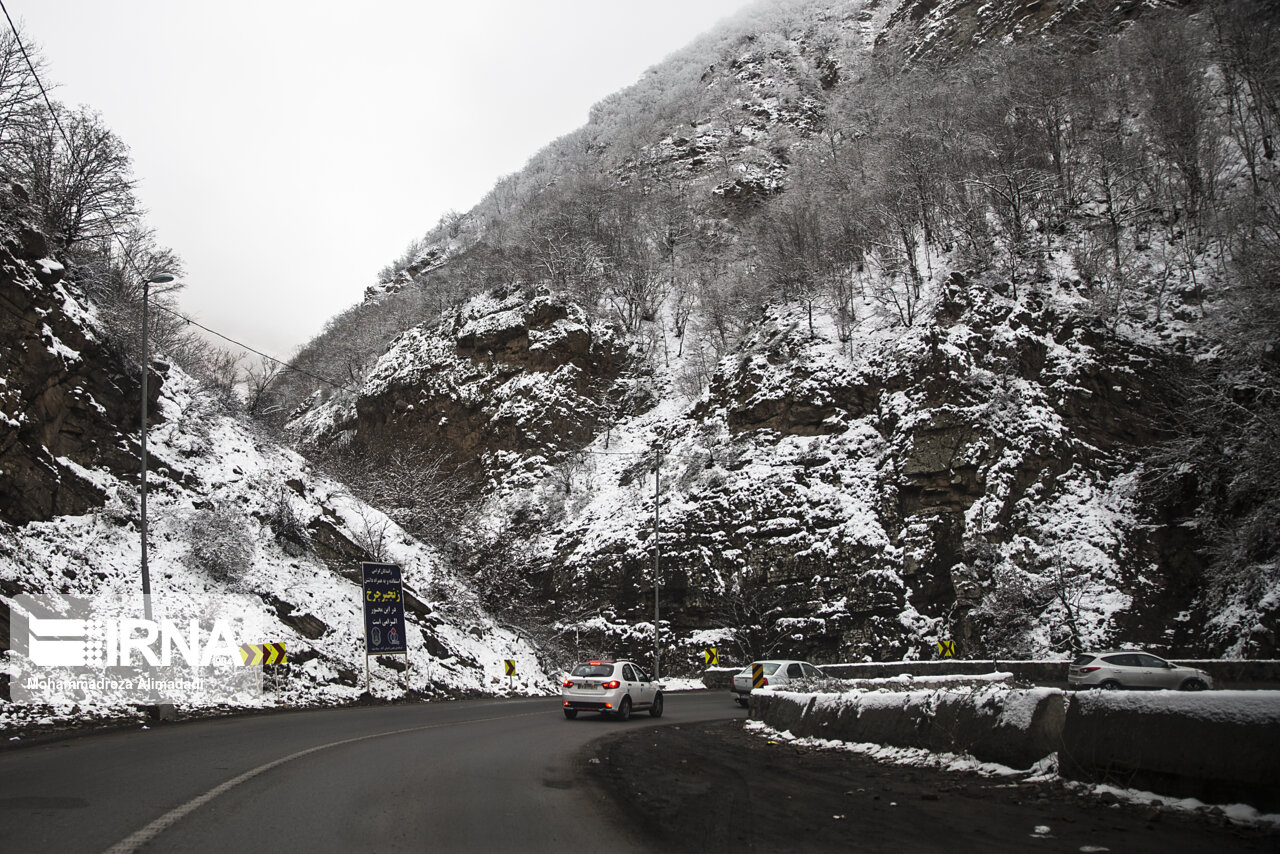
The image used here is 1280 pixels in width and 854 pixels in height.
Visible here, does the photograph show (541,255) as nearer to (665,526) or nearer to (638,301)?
(638,301)

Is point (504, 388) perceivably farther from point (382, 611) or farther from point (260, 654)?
point (260, 654)

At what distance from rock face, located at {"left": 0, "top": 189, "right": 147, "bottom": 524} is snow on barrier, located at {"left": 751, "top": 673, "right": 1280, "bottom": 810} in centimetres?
2146

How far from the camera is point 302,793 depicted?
793cm

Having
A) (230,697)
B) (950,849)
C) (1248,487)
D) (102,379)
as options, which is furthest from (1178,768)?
(102,379)

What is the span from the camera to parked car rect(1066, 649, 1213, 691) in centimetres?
1927

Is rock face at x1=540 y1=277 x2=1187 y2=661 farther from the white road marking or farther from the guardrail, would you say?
the white road marking

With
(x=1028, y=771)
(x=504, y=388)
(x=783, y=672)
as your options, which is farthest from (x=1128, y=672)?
(x=504, y=388)

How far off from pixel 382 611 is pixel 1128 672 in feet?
65.9

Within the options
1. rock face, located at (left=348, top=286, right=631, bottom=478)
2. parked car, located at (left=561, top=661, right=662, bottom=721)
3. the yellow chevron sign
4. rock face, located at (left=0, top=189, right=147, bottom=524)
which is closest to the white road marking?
parked car, located at (left=561, top=661, right=662, bottom=721)

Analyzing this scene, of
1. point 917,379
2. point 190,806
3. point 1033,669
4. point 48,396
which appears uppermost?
point 917,379

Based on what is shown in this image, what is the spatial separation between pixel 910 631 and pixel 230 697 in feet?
78.5

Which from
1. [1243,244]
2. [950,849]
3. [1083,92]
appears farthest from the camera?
[1083,92]

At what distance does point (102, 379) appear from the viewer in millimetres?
24781

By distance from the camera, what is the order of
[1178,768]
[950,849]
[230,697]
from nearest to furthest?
1. [950,849]
2. [1178,768]
3. [230,697]
